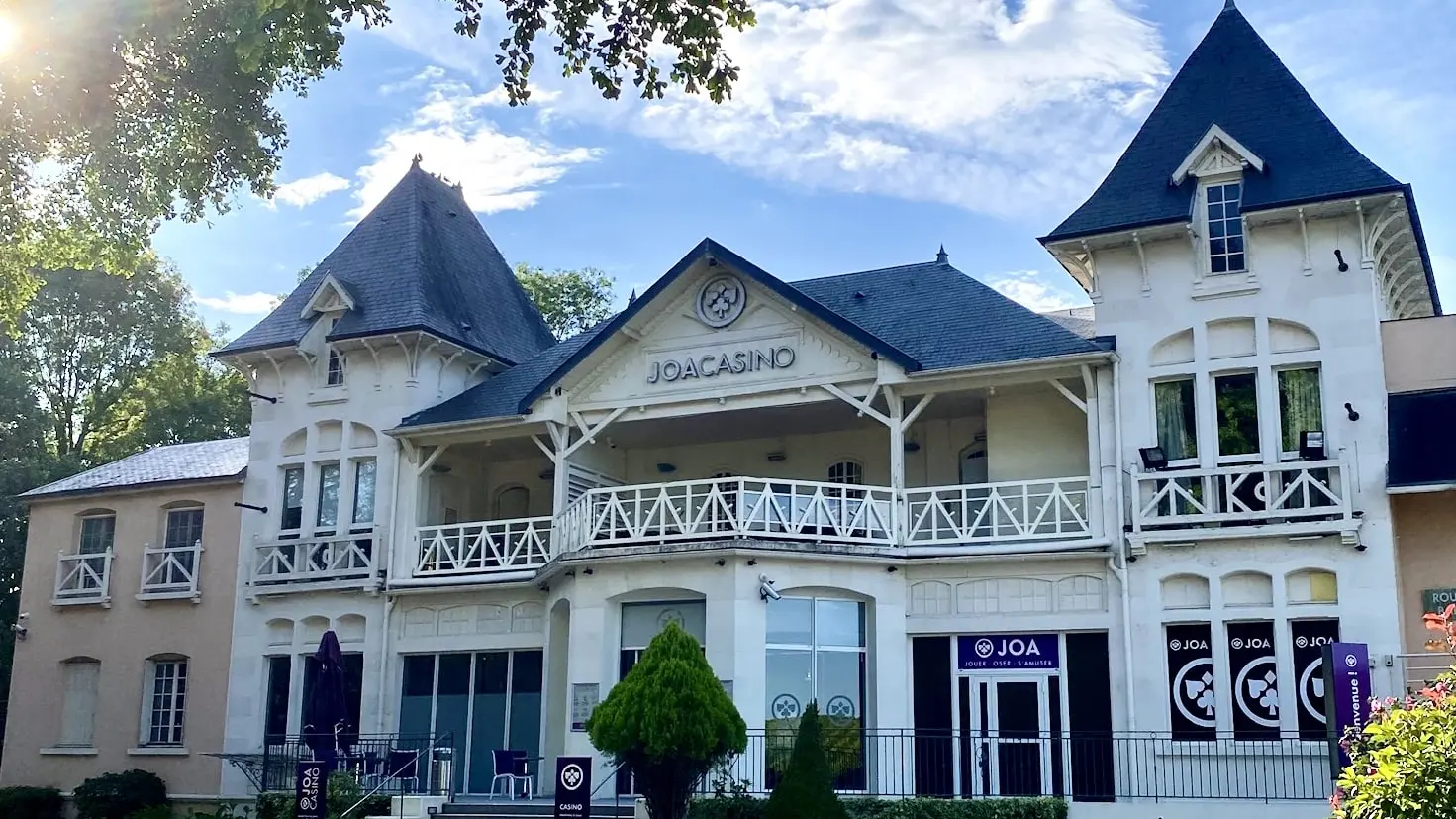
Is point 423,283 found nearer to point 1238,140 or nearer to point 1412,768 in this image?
point 1238,140

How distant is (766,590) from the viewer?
68.6ft

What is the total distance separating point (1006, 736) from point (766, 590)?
4100 millimetres

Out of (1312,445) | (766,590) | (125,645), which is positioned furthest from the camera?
(125,645)

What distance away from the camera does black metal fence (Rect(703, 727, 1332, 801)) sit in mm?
19469

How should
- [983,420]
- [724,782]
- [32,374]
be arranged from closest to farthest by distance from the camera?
[724,782] < [983,420] < [32,374]

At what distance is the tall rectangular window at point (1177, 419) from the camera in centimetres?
2123

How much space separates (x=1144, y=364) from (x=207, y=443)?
2041cm

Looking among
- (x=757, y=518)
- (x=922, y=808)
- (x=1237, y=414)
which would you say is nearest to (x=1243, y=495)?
(x=1237, y=414)

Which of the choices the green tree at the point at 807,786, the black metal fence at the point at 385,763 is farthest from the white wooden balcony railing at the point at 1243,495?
the black metal fence at the point at 385,763

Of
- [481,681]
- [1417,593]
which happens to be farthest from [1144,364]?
[481,681]

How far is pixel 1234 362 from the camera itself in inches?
833

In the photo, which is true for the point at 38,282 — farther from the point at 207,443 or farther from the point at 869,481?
the point at 869,481

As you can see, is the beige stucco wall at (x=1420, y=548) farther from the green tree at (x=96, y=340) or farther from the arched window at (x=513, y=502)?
the green tree at (x=96, y=340)

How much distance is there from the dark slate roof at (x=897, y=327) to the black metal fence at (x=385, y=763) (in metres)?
5.57
